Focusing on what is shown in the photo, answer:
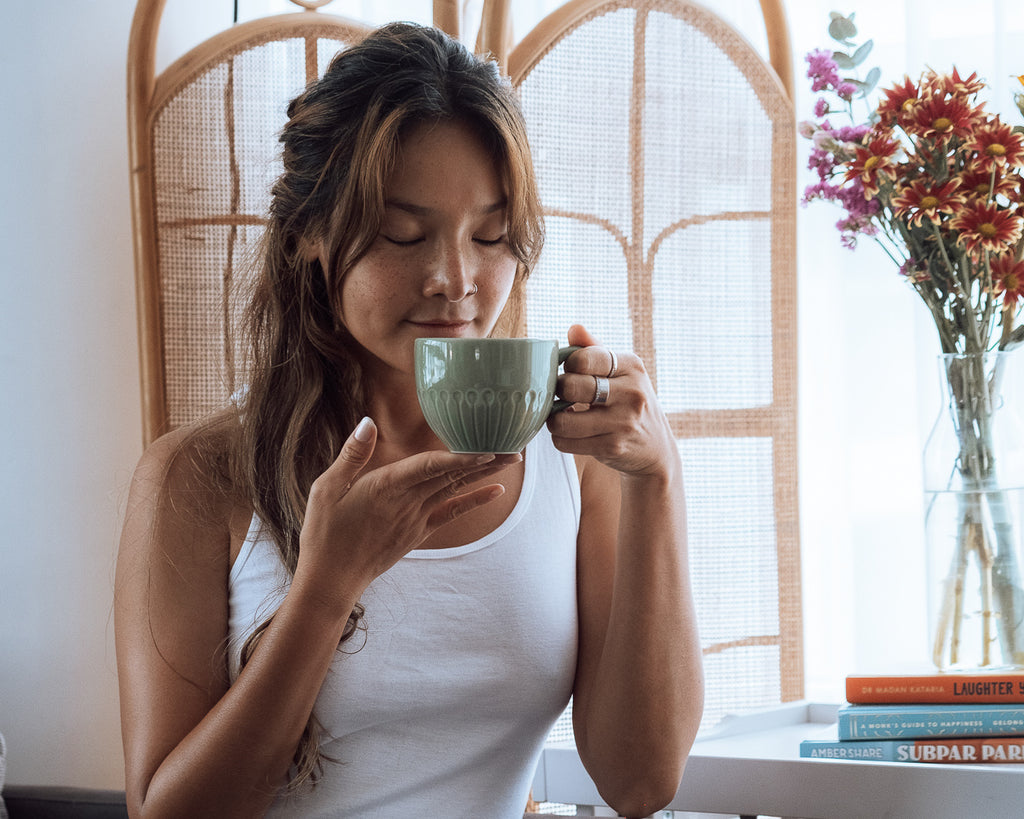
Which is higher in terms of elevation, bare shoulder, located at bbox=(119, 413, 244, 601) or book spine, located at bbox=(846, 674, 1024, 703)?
bare shoulder, located at bbox=(119, 413, 244, 601)

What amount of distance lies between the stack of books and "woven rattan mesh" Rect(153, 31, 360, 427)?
36.4 inches

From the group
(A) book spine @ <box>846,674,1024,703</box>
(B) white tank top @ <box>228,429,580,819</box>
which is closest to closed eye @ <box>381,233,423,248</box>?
(B) white tank top @ <box>228,429,580,819</box>

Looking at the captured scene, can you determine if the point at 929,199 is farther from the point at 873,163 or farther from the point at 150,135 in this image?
the point at 150,135

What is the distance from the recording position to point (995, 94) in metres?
1.51

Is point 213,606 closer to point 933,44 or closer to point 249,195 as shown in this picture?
point 249,195

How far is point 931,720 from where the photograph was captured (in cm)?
104

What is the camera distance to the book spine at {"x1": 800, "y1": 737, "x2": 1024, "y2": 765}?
102 cm

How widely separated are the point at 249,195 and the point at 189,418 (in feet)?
1.11

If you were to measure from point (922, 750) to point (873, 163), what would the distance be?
0.65 m

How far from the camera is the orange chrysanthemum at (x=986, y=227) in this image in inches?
42.7

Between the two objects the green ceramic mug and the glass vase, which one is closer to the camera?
the green ceramic mug

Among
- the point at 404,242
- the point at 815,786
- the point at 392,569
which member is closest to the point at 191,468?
the point at 392,569

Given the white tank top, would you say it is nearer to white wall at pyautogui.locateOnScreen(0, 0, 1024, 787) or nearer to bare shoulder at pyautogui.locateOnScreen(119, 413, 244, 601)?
bare shoulder at pyautogui.locateOnScreen(119, 413, 244, 601)

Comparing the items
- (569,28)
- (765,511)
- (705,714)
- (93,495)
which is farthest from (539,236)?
(93,495)
